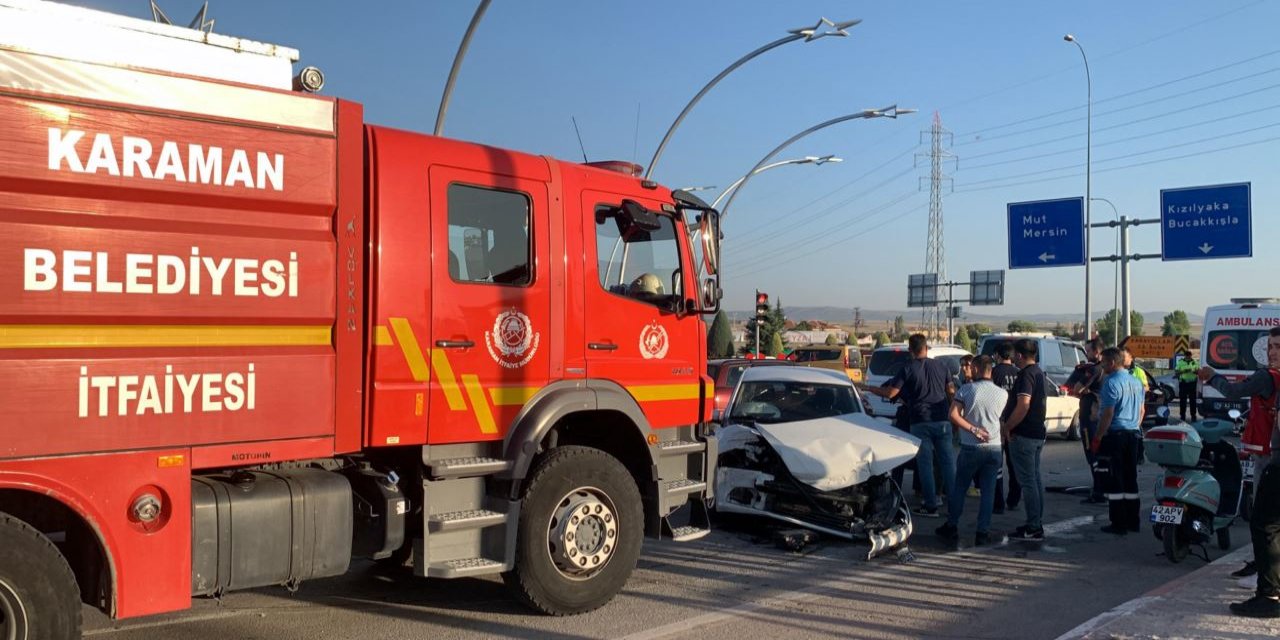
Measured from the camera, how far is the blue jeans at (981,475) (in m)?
8.66

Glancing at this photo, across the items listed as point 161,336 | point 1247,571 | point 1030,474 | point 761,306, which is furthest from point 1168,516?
point 761,306

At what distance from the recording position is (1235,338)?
64.2ft

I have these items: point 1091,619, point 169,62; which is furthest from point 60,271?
point 1091,619

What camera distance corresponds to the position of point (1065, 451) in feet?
56.2

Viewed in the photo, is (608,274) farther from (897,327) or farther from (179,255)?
(897,327)

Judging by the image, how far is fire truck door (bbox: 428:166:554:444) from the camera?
576 cm

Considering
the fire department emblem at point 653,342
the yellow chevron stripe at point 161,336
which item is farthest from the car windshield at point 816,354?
the yellow chevron stripe at point 161,336

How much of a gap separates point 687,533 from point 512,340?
1.92 metres

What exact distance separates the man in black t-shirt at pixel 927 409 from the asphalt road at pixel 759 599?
1.12 m

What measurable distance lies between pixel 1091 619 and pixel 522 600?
3389 mm

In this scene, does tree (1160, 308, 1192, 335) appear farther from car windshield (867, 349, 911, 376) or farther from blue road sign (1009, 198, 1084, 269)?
car windshield (867, 349, 911, 376)

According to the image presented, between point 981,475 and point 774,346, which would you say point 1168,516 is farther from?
point 774,346

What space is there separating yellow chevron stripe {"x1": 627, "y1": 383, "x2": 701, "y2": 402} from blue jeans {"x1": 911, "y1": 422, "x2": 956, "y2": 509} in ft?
11.2

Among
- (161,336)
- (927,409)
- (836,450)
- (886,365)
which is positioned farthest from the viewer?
(886,365)
